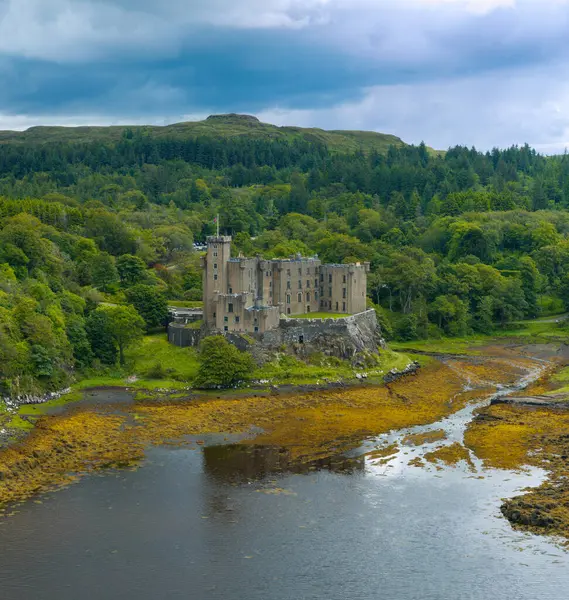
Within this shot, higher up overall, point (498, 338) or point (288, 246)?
point (288, 246)

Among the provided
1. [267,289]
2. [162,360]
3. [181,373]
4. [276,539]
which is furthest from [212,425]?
[267,289]

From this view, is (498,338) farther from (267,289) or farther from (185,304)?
(185,304)

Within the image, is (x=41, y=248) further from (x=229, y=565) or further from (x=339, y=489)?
(x=229, y=565)

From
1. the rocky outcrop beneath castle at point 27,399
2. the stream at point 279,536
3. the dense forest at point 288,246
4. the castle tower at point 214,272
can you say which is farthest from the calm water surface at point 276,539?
the castle tower at point 214,272

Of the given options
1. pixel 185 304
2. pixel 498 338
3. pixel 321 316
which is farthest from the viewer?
pixel 498 338

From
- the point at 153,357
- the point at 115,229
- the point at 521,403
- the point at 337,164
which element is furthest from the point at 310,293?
the point at 337,164

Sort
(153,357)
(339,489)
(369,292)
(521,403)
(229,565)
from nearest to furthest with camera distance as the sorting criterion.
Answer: (229,565)
(339,489)
(521,403)
(153,357)
(369,292)

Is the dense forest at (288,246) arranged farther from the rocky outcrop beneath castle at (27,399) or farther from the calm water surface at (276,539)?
the calm water surface at (276,539)
